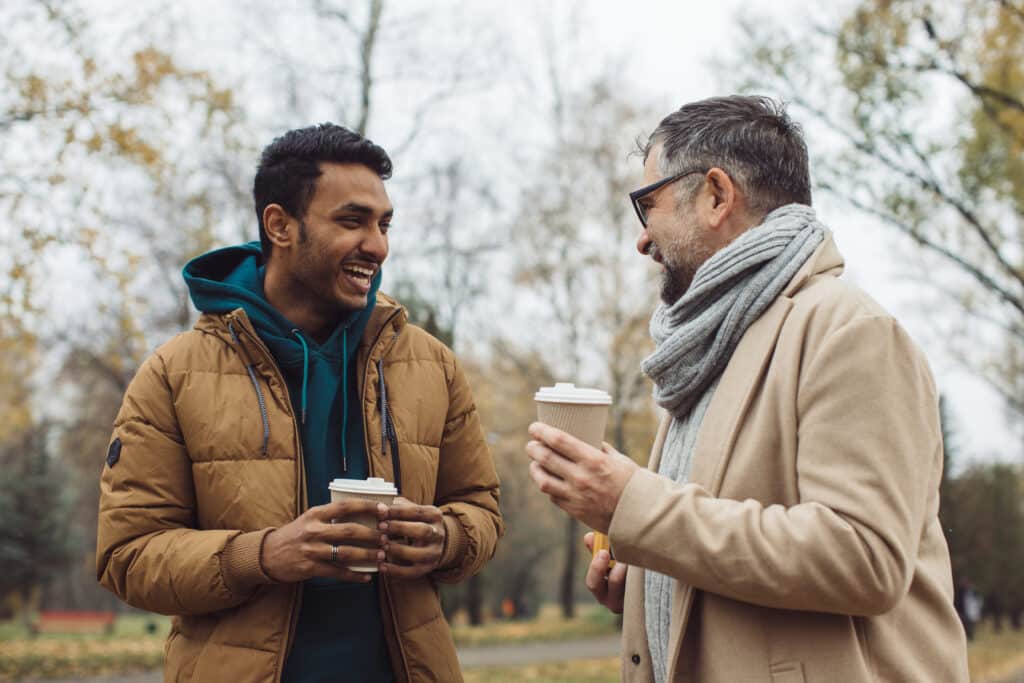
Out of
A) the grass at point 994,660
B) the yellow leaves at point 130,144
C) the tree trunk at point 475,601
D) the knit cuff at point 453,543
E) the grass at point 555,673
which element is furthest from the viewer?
the tree trunk at point 475,601

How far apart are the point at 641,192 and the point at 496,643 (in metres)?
18.5

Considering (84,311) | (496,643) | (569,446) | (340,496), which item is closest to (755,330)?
(569,446)

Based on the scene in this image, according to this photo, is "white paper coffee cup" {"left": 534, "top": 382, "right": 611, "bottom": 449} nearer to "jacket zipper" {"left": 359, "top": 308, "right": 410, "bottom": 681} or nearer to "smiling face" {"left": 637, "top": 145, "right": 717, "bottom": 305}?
"smiling face" {"left": 637, "top": 145, "right": 717, "bottom": 305}

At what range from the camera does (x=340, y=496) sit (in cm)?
237

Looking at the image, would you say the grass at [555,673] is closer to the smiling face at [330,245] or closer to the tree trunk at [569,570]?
the smiling face at [330,245]

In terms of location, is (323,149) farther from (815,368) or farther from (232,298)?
(815,368)

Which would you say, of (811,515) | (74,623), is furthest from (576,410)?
(74,623)

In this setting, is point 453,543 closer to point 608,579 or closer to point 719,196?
point 608,579

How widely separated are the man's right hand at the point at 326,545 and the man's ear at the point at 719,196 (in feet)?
3.80

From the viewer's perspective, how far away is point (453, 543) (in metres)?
2.73

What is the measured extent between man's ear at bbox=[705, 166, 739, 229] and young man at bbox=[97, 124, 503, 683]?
108 centimetres

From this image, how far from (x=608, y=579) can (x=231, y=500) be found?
1141 mm

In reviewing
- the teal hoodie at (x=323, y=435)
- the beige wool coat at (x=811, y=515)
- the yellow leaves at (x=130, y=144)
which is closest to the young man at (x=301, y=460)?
the teal hoodie at (x=323, y=435)

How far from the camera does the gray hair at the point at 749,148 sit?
2.41m
